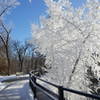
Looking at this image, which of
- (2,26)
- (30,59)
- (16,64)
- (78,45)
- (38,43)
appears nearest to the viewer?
(78,45)

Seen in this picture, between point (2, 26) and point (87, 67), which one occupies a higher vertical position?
point (2, 26)

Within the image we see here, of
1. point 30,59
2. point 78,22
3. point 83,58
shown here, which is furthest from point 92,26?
point 30,59

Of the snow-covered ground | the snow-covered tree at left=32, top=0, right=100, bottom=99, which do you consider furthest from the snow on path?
the snow-covered tree at left=32, top=0, right=100, bottom=99

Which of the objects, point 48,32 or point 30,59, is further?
point 30,59

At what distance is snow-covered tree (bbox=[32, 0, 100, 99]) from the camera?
13.9m

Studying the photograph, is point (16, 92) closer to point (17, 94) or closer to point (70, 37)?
point (17, 94)

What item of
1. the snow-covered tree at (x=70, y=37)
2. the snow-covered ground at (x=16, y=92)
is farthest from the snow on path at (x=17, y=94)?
A: the snow-covered tree at (x=70, y=37)

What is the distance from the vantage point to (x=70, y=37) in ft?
46.8

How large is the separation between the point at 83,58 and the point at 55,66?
7.07ft

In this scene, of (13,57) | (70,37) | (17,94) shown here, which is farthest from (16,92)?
(13,57)

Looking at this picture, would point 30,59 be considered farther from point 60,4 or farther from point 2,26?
point 60,4

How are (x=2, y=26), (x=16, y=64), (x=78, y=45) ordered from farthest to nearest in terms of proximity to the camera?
(x=16, y=64)
(x=2, y=26)
(x=78, y=45)

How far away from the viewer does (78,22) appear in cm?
1430

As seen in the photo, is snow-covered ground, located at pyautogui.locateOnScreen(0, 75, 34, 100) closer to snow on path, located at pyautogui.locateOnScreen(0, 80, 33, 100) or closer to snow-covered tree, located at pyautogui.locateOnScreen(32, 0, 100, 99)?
snow on path, located at pyautogui.locateOnScreen(0, 80, 33, 100)
